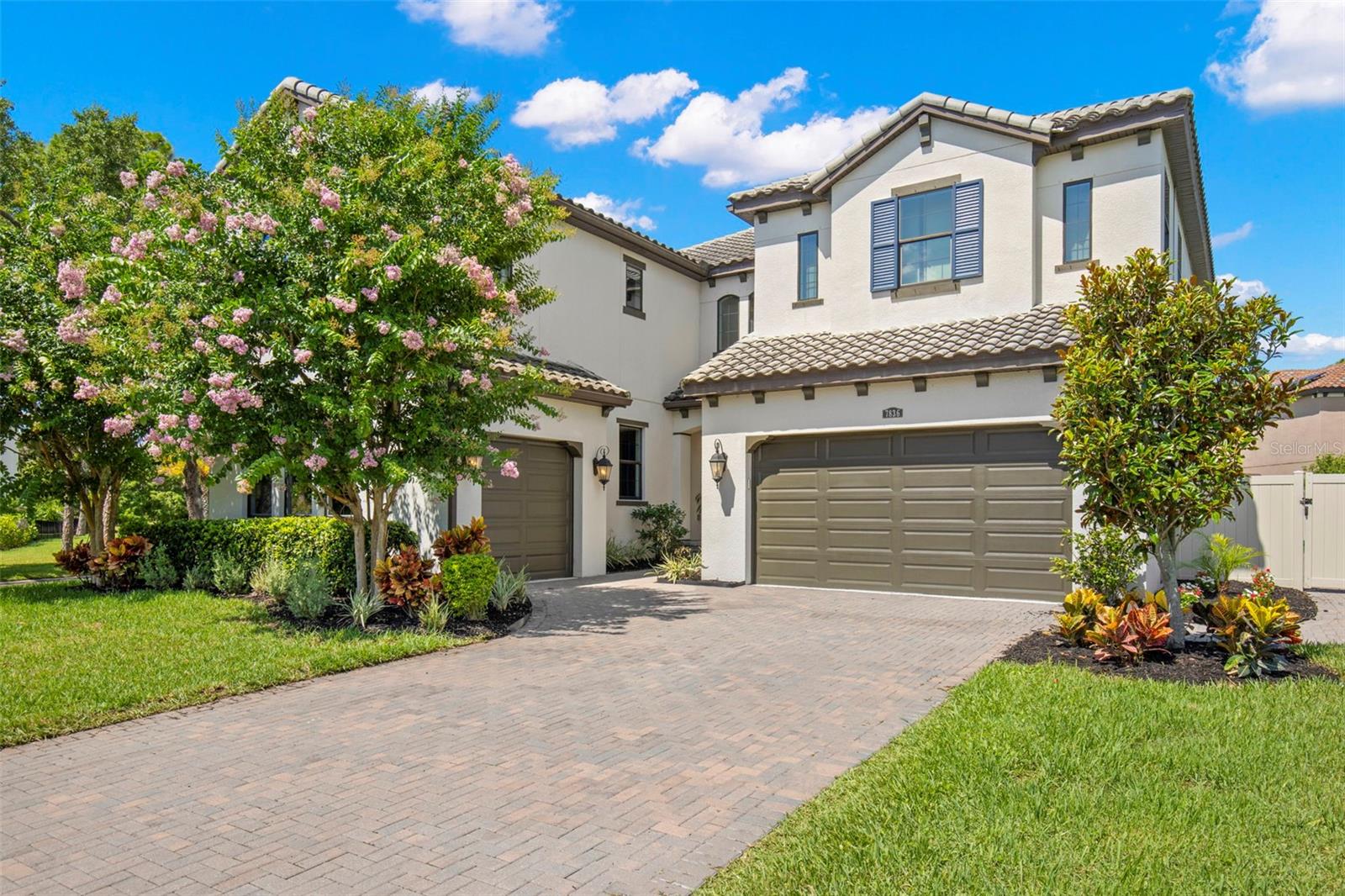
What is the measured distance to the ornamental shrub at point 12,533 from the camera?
23.4 m

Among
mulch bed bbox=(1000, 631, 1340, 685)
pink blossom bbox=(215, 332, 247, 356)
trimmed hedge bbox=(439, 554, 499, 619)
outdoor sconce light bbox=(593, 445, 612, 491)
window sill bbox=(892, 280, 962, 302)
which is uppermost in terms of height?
window sill bbox=(892, 280, 962, 302)

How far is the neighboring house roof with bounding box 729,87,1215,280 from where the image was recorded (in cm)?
1209

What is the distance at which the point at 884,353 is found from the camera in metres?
13.2

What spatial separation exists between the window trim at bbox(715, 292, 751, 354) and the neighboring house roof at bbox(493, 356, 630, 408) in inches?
190

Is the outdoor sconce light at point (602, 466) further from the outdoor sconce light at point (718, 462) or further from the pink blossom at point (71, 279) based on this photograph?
the pink blossom at point (71, 279)

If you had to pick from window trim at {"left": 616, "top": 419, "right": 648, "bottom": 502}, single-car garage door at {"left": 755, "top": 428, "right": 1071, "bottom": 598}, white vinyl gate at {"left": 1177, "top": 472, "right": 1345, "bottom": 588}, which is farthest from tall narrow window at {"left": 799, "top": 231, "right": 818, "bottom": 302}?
white vinyl gate at {"left": 1177, "top": 472, "right": 1345, "bottom": 588}

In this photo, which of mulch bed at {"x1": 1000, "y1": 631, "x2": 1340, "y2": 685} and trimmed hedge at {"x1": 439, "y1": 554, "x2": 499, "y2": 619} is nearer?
mulch bed at {"x1": 1000, "y1": 631, "x2": 1340, "y2": 685}

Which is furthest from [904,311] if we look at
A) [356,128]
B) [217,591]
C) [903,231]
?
[217,591]

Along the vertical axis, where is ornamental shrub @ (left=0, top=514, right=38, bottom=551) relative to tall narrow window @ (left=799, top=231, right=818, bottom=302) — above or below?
below

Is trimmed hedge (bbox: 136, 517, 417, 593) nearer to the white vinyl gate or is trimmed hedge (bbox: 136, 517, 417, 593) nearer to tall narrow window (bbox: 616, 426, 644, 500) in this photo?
tall narrow window (bbox: 616, 426, 644, 500)

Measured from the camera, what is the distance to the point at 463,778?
500 cm

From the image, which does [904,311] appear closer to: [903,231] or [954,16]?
[903,231]

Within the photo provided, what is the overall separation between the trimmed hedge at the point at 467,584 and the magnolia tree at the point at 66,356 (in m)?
4.26

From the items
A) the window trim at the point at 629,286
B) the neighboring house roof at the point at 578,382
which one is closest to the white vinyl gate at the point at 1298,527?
the neighboring house roof at the point at 578,382
